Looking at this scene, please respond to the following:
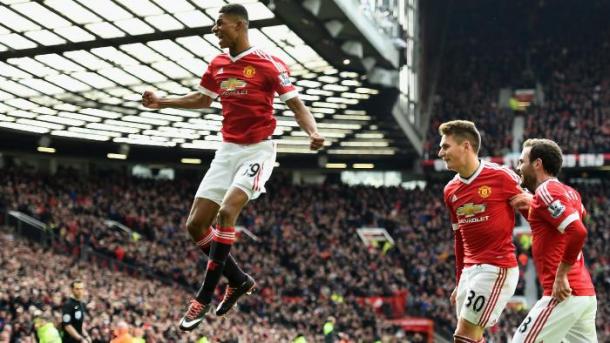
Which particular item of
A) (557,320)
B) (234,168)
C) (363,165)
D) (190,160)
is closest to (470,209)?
(557,320)

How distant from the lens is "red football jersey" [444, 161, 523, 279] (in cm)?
745

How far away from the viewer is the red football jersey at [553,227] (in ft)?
22.2

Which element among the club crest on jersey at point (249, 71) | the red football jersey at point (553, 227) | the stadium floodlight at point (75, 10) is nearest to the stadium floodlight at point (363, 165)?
the stadium floodlight at point (75, 10)

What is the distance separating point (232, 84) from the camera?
6988mm

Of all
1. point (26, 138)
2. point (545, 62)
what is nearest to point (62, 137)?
point (26, 138)

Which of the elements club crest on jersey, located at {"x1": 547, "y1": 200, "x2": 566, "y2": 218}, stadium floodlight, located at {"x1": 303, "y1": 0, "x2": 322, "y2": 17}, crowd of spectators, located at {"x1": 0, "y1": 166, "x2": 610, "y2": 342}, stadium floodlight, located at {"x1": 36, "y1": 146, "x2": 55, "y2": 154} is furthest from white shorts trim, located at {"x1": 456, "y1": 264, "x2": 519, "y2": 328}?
stadium floodlight, located at {"x1": 36, "y1": 146, "x2": 55, "y2": 154}

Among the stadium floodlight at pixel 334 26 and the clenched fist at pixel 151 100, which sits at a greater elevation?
the stadium floodlight at pixel 334 26

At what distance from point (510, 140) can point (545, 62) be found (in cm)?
1014

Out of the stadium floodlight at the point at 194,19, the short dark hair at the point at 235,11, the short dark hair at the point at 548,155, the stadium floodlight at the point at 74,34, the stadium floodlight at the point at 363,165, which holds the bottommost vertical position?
the stadium floodlight at the point at 363,165

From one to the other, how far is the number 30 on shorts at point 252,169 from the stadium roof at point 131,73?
1679cm

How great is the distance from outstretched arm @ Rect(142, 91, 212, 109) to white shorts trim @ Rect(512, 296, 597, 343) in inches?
124

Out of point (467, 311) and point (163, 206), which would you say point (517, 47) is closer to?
point (163, 206)

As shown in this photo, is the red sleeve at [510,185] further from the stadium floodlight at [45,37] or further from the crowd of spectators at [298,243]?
the stadium floodlight at [45,37]

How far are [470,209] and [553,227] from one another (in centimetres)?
77
